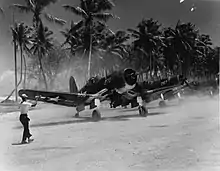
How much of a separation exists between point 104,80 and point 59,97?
0.58 m

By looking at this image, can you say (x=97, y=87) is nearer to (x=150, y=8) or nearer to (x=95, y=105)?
(x=95, y=105)

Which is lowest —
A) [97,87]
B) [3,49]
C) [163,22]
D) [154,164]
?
[154,164]

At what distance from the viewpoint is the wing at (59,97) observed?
2584 millimetres

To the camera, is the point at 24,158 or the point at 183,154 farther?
the point at 183,154

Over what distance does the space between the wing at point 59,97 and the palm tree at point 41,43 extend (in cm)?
18

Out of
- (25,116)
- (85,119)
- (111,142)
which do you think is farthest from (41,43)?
(111,142)

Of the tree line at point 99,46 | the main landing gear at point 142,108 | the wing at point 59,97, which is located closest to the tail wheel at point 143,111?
the main landing gear at point 142,108

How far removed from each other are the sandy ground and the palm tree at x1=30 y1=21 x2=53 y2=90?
438 mm

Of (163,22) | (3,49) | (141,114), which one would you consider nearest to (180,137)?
(141,114)

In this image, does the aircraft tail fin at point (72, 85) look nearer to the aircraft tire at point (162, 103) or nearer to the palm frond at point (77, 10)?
the palm frond at point (77, 10)

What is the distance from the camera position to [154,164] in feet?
8.30

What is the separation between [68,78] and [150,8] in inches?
38.1

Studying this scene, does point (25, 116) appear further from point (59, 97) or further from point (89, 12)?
point (89, 12)

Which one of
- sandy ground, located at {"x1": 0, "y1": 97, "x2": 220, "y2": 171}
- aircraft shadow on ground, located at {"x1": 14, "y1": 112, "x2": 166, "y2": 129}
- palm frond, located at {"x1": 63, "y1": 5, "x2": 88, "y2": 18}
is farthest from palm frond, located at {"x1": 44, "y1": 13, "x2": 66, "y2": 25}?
aircraft shadow on ground, located at {"x1": 14, "y1": 112, "x2": 166, "y2": 129}
